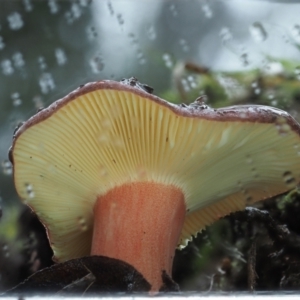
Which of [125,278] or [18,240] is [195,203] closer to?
[125,278]

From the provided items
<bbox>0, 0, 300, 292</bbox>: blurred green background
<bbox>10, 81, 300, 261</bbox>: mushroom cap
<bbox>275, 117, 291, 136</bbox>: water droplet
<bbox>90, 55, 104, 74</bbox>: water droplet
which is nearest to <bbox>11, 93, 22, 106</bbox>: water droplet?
<bbox>0, 0, 300, 292</bbox>: blurred green background

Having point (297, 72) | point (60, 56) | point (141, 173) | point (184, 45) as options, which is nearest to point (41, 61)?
point (60, 56)

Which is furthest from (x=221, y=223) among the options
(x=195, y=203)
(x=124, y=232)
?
(x=124, y=232)

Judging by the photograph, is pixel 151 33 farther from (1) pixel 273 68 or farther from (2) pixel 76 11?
(1) pixel 273 68

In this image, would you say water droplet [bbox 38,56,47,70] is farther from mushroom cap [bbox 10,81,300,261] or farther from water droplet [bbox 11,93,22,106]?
mushroom cap [bbox 10,81,300,261]

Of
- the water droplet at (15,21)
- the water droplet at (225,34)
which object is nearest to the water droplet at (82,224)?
the water droplet at (225,34)
